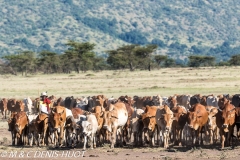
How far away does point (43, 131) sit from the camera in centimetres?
1853

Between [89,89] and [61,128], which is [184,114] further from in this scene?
[89,89]

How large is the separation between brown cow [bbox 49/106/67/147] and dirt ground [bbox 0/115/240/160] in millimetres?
407

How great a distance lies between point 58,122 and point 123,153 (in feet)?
8.20

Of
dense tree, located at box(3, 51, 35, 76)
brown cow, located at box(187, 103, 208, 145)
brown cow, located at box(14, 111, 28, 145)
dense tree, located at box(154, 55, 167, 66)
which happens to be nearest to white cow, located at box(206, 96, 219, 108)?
brown cow, located at box(187, 103, 208, 145)

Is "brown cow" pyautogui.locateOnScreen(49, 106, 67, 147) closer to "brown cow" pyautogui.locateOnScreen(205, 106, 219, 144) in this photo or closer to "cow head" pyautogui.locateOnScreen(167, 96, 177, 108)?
"brown cow" pyautogui.locateOnScreen(205, 106, 219, 144)

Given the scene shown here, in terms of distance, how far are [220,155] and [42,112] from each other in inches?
275

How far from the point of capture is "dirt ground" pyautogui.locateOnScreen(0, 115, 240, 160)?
15.8 m

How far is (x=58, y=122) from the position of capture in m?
17.8

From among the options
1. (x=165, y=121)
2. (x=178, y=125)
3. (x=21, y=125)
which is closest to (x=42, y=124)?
(x=21, y=125)

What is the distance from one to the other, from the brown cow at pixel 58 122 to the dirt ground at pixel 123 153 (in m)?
0.41

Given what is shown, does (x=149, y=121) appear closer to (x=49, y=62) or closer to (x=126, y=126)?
(x=126, y=126)

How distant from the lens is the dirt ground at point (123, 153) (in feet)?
51.8

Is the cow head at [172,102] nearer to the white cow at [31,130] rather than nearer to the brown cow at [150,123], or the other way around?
the brown cow at [150,123]

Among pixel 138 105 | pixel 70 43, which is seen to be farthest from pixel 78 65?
pixel 138 105
